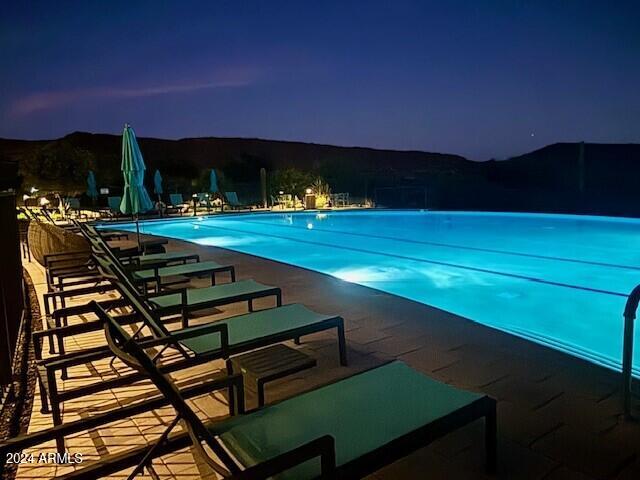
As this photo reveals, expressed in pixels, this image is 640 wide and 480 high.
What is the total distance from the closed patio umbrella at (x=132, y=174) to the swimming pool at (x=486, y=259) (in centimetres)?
308

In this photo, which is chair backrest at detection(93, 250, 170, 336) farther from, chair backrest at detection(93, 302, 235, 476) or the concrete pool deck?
chair backrest at detection(93, 302, 235, 476)


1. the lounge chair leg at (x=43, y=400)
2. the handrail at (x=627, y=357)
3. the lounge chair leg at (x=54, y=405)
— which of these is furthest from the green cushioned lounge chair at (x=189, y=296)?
the handrail at (x=627, y=357)

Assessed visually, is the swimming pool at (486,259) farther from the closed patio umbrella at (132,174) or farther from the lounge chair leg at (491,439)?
the closed patio umbrella at (132,174)

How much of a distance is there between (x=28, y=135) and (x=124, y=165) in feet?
133

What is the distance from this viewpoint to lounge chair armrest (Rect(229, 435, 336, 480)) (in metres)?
1.33

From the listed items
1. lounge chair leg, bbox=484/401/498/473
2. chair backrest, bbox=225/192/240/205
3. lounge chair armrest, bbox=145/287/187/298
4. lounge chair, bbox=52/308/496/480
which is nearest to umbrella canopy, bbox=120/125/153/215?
lounge chair armrest, bbox=145/287/187/298

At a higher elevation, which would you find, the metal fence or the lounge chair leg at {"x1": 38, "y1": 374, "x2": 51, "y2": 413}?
the metal fence

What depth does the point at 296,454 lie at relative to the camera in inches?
54.6

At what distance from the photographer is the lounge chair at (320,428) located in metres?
1.44

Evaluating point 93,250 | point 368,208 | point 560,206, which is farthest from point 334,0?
point 93,250

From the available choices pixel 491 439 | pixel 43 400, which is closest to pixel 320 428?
pixel 491 439

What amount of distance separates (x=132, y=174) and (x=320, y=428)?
18.2 feet

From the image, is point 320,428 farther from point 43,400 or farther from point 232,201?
point 232,201

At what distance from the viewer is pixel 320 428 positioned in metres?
1.77
